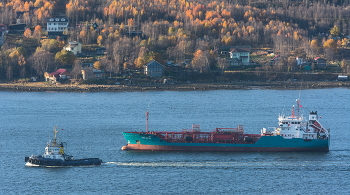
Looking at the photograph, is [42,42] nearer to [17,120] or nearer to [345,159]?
[17,120]

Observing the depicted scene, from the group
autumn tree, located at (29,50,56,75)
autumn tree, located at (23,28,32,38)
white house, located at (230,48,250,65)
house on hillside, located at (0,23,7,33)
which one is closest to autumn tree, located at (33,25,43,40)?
autumn tree, located at (23,28,32,38)

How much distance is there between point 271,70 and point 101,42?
32003 millimetres

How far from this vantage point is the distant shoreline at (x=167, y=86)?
305 feet

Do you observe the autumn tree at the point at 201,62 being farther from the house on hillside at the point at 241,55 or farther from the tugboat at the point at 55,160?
the tugboat at the point at 55,160

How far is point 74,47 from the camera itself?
352 feet

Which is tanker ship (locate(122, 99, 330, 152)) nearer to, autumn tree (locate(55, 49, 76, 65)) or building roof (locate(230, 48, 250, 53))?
autumn tree (locate(55, 49, 76, 65))

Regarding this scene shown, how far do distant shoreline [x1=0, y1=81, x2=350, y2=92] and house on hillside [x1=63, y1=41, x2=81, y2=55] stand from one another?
41.1 feet

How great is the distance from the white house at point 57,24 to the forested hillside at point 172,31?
5.41ft

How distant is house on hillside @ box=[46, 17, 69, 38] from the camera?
118319 mm

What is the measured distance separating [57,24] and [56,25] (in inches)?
10.8

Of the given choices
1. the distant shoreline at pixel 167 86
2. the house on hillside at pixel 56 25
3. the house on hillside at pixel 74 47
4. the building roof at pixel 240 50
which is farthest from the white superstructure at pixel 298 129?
the house on hillside at pixel 56 25

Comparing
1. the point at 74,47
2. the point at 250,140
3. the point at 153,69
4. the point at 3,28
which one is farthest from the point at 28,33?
the point at 250,140

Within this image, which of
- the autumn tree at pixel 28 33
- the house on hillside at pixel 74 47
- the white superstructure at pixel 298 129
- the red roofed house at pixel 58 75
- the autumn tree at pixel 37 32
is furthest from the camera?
the autumn tree at pixel 28 33

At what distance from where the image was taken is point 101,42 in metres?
114
